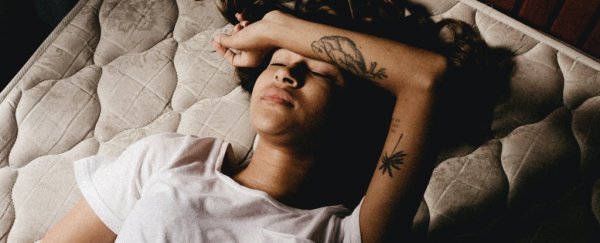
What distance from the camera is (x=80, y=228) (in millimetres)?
918

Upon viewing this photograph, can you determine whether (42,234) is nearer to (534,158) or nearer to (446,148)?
(446,148)

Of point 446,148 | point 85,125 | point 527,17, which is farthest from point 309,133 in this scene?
point 527,17

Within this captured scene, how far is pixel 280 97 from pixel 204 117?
34 cm

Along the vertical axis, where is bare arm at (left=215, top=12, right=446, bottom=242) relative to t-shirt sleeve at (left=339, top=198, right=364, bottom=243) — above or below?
above

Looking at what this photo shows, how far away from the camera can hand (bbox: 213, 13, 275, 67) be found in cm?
99

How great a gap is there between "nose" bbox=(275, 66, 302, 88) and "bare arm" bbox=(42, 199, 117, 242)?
0.50 meters

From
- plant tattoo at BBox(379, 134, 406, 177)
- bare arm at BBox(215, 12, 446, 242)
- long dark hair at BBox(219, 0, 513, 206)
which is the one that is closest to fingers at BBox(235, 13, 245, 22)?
long dark hair at BBox(219, 0, 513, 206)

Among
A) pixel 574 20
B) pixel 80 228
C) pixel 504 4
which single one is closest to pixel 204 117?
pixel 80 228

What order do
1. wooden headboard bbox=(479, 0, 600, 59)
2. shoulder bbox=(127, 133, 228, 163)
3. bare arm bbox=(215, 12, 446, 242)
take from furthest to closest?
wooden headboard bbox=(479, 0, 600, 59)
shoulder bbox=(127, 133, 228, 163)
bare arm bbox=(215, 12, 446, 242)

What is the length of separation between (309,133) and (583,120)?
0.68 metres

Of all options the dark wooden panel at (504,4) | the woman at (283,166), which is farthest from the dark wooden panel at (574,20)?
the woman at (283,166)

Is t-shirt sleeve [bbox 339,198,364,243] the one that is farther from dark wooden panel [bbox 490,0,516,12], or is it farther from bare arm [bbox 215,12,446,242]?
dark wooden panel [bbox 490,0,516,12]

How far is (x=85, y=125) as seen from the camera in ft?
3.64

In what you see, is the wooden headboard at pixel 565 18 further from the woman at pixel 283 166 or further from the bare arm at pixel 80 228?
the bare arm at pixel 80 228
